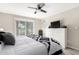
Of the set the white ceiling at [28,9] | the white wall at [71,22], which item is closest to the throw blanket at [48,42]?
the white wall at [71,22]

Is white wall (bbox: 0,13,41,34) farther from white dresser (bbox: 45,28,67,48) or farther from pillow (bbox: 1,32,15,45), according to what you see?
white dresser (bbox: 45,28,67,48)

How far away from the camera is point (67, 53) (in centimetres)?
136

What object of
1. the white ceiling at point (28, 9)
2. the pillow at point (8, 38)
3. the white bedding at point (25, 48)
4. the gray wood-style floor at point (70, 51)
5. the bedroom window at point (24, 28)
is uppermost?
the white ceiling at point (28, 9)

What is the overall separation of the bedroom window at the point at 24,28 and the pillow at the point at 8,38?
0.13m

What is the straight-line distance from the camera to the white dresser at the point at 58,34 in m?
1.47

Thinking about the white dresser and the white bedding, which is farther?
the white dresser

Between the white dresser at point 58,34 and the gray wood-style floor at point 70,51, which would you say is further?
the white dresser at point 58,34

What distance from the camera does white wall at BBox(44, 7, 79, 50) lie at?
1400mm

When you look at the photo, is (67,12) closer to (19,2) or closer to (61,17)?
(61,17)

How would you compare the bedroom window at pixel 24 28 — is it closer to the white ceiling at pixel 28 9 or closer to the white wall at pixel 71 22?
the white ceiling at pixel 28 9

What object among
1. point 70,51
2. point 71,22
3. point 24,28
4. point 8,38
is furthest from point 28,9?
point 70,51

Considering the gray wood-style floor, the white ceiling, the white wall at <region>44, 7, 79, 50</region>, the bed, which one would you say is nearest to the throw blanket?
the bed

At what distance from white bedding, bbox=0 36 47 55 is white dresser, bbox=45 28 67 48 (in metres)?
0.27
